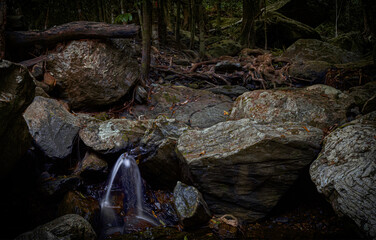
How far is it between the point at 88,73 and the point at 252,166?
4.93 m

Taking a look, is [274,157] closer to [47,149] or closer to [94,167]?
[94,167]

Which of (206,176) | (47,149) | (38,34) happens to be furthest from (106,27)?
(206,176)

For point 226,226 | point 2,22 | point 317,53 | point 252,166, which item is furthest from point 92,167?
point 317,53

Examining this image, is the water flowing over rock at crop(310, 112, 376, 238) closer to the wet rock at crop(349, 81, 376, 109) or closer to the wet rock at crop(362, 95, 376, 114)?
the wet rock at crop(362, 95, 376, 114)

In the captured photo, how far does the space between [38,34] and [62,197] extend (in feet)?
14.3


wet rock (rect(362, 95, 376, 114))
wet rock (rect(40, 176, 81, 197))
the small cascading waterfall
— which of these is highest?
wet rock (rect(362, 95, 376, 114))

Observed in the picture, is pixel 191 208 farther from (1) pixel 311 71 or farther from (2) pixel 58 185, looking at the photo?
(1) pixel 311 71

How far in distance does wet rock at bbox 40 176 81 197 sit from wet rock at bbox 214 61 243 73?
23.7ft

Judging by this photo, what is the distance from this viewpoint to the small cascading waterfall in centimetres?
391

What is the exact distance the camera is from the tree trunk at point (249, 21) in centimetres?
1238

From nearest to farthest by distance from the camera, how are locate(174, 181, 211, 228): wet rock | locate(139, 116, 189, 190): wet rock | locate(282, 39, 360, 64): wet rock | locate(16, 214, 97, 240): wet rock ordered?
locate(16, 214, 97, 240): wet rock < locate(174, 181, 211, 228): wet rock < locate(139, 116, 189, 190): wet rock < locate(282, 39, 360, 64): wet rock

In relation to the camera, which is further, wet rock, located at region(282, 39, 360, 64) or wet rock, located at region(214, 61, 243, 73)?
wet rock, located at region(282, 39, 360, 64)

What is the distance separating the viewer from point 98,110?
21.5 feet

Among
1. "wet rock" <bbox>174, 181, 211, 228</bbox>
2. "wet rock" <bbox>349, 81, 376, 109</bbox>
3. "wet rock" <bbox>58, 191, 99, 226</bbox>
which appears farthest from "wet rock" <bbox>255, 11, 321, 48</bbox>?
"wet rock" <bbox>58, 191, 99, 226</bbox>
